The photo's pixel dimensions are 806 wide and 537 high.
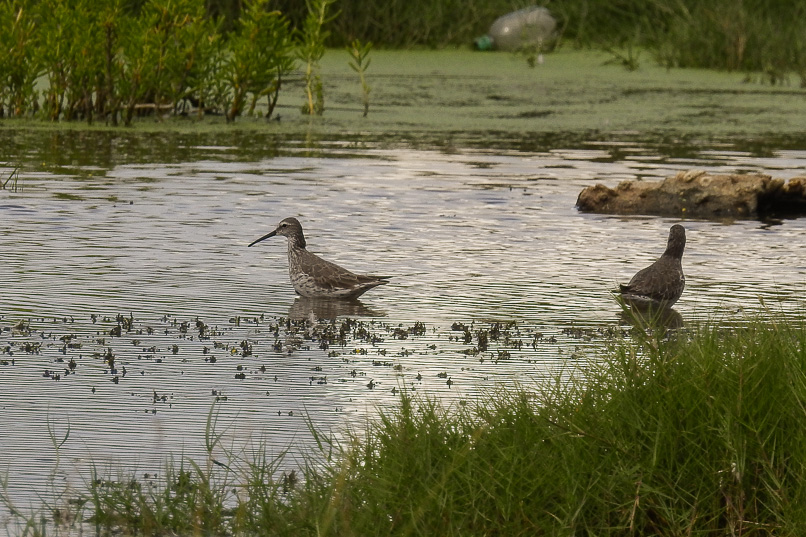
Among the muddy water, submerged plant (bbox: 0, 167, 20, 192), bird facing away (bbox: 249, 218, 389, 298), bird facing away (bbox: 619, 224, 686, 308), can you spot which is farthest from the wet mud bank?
submerged plant (bbox: 0, 167, 20, 192)

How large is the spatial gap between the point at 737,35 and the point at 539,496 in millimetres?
22303

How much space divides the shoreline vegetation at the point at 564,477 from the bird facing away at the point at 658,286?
3408 millimetres

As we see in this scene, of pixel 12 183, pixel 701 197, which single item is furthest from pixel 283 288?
pixel 701 197

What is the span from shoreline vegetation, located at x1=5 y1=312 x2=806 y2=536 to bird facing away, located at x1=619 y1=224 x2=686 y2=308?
11.2ft

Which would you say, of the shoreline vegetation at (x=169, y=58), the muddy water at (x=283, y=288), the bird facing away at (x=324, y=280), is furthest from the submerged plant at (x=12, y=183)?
the bird facing away at (x=324, y=280)

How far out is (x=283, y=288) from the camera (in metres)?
9.14

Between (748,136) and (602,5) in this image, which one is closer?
(748,136)

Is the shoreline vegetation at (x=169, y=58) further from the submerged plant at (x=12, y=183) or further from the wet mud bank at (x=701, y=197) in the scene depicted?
the wet mud bank at (x=701, y=197)

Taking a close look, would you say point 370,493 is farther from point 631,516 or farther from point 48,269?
point 48,269

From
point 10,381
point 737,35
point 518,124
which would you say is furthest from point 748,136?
point 10,381

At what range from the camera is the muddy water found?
592 centimetres

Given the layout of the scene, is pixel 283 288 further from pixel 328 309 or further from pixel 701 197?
pixel 701 197

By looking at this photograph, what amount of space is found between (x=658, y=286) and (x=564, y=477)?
4000mm

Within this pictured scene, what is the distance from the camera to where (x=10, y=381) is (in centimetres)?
636
